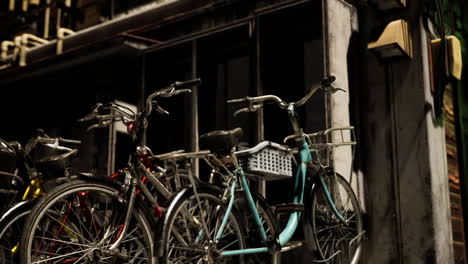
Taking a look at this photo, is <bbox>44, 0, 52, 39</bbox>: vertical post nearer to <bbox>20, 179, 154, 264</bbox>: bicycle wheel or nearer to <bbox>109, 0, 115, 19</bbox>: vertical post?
<bbox>109, 0, 115, 19</bbox>: vertical post

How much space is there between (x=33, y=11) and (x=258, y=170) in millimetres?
7921

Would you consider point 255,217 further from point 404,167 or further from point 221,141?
point 404,167

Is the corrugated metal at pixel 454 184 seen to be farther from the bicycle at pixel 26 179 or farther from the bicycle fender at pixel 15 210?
the bicycle fender at pixel 15 210

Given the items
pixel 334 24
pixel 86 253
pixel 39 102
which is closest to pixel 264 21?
pixel 334 24

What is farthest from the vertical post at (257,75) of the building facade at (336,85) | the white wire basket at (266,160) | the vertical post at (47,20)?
the vertical post at (47,20)

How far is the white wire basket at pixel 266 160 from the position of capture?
5664 mm

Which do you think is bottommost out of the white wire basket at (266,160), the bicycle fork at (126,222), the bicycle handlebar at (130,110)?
the bicycle fork at (126,222)

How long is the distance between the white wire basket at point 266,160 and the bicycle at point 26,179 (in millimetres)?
1713

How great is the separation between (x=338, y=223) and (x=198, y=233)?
1829 millimetres

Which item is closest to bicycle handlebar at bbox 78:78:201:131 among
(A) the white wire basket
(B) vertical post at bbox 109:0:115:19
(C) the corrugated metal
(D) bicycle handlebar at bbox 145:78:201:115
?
(D) bicycle handlebar at bbox 145:78:201:115

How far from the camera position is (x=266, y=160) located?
582 centimetres

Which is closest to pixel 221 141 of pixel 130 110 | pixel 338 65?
pixel 130 110

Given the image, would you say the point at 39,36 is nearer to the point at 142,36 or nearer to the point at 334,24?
the point at 142,36

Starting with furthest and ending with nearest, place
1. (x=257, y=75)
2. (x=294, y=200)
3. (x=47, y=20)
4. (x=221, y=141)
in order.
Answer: (x=47, y=20), (x=257, y=75), (x=294, y=200), (x=221, y=141)
